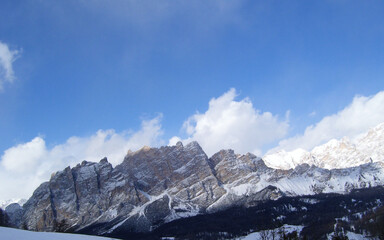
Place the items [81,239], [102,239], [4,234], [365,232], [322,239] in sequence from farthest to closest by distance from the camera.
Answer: [365,232] → [322,239] → [102,239] → [81,239] → [4,234]

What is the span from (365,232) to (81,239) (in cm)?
→ 19472

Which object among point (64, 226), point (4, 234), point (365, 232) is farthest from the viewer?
point (365, 232)

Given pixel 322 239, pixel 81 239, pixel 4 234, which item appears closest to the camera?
pixel 4 234

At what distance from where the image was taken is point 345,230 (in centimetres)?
19800

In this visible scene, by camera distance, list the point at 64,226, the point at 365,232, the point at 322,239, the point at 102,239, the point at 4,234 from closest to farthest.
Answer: the point at 4,234, the point at 102,239, the point at 64,226, the point at 322,239, the point at 365,232

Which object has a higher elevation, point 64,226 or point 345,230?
point 64,226

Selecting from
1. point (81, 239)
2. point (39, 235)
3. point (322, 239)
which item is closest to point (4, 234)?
point (39, 235)

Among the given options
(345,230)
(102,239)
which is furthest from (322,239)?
(102,239)

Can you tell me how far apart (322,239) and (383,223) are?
35861mm

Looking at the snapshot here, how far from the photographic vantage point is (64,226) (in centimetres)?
10469

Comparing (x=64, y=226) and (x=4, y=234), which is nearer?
(x=4, y=234)

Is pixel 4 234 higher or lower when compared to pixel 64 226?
lower

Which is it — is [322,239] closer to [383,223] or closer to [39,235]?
[383,223]

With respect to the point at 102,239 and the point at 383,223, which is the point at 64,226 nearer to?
the point at 102,239
